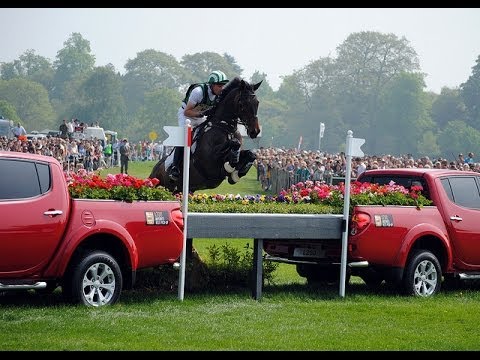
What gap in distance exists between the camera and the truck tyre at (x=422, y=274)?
14234 mm

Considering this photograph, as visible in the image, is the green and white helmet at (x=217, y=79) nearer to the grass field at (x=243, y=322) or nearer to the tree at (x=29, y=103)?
the grass field at (x=243, y=322)

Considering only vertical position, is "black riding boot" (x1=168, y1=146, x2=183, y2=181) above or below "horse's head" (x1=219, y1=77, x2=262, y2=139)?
below

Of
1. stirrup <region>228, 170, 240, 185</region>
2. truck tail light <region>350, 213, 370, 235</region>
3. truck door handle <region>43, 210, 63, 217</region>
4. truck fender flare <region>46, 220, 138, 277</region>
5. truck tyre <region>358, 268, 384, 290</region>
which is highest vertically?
stirrup <region>228, 170, 240, 185</region>

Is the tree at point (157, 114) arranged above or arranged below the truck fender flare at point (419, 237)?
above

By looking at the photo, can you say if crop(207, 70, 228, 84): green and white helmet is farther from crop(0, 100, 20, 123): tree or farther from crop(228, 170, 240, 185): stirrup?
crop(0, 100, 20, 123): tree

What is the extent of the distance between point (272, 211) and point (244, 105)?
8.78ft

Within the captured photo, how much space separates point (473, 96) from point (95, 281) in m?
121

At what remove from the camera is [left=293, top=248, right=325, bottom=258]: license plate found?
14.6 m

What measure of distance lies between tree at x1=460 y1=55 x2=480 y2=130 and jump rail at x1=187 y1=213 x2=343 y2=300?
115 meters

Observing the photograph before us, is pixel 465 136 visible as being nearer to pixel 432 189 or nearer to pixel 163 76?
pixel 163 76

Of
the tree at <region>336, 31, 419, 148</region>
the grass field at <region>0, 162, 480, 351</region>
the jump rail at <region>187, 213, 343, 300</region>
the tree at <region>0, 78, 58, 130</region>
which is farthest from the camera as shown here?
the tree at <region>0, 78, 58, 130</region>

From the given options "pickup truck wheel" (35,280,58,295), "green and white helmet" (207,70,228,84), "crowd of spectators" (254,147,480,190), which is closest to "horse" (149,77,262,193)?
"green and white helmet" (207,70,228,84)

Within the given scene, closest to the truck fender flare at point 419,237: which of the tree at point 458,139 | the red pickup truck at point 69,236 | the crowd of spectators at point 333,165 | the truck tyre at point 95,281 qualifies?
the red pickup truck at point 69,236
